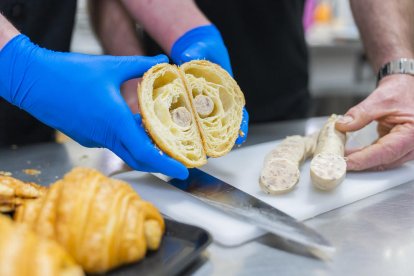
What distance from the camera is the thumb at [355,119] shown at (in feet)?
5.42

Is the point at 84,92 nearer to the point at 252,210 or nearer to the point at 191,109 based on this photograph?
the point at 191,109

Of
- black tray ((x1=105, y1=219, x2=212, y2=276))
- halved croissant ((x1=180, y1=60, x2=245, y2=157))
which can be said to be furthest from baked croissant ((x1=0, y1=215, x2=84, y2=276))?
halved croissant ((x1=180, y1=60, x2=245, y2=157))

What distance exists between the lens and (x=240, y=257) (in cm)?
108

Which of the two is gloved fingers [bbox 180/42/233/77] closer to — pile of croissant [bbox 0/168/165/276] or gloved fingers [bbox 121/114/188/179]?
gloved fingers [bbox 121/114/188/179]

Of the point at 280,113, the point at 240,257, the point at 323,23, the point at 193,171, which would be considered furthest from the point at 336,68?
the point at 240,257

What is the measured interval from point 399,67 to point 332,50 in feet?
14.6

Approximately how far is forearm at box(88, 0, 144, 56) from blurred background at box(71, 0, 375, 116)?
2404 mm

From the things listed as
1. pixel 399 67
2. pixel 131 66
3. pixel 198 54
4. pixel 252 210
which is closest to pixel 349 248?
pixel 252 210

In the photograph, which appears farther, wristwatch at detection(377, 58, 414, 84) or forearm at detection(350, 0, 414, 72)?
forearm at detection(350, 0, 414, 72)

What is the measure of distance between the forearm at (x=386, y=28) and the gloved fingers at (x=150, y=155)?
1.18 meters

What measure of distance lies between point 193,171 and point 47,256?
0.81m

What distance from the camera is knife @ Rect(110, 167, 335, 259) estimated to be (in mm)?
1052

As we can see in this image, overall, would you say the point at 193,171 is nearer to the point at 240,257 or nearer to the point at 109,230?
the point at 240,257

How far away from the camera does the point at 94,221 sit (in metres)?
0.88
